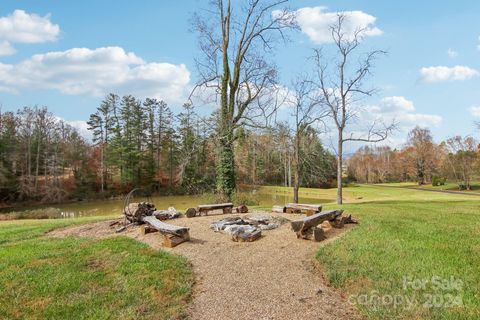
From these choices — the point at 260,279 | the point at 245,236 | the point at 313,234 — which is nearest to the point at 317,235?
the point at 313,234

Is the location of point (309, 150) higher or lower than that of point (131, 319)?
higher

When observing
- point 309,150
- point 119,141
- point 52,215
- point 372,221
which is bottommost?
point 52,215

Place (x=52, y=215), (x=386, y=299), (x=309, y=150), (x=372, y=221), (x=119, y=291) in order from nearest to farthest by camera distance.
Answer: (x=386, y=299), (x=119, y=291), (x=372, y=221), (x=309, y=150), (x=52, y=215)

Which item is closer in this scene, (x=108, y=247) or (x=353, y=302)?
(x=353, y=302)

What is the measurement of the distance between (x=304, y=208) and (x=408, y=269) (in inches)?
212

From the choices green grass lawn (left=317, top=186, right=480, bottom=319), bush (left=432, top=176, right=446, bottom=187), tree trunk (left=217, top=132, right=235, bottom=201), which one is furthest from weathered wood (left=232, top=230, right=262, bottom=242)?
bush (left=432, top=176, right=446, bottom=187)

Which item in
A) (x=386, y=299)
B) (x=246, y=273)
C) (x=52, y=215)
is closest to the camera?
(x=386, y=299)

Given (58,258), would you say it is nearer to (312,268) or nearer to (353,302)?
(312,268)

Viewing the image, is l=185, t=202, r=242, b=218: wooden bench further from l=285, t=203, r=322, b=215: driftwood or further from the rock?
the rock

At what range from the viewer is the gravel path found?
161 inches

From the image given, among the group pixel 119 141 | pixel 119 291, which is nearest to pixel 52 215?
pixel 119 141

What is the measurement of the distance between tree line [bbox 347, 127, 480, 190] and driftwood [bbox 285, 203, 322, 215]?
39.0 meters

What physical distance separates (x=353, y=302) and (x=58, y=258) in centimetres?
563

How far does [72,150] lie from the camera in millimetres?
36688
